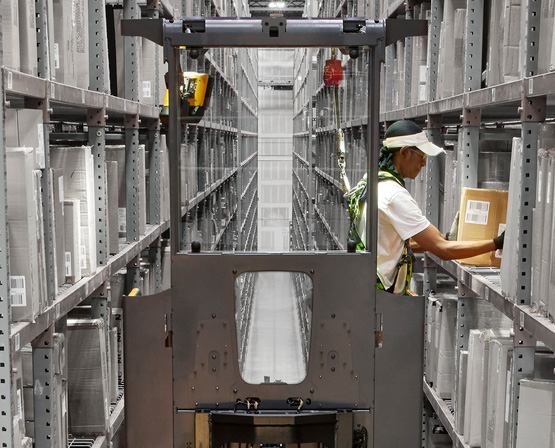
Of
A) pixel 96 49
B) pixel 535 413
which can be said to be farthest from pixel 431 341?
pixel 96 49

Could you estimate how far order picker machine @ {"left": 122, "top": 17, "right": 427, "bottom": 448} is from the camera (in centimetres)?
205

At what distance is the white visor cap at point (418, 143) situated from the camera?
3.13m

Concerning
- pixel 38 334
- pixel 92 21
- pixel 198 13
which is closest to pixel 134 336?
pixel 38 334

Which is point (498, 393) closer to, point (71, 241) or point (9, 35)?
point (71, 241)

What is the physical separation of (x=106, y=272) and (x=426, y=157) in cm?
169

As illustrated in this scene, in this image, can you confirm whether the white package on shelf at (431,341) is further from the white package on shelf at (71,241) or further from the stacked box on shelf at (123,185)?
the white package on shelf at (71,241)

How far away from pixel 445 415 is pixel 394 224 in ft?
3.03

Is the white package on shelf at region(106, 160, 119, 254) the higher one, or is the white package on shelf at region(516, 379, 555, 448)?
the white package on shelf at region(106, 160, 119, 254)

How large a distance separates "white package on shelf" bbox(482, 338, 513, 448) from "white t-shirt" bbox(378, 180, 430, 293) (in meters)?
0.68

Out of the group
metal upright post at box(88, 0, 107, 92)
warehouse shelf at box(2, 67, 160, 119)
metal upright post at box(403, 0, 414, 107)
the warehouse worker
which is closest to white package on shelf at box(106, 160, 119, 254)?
warehouse shelf at box(2, 67, 160, 119)

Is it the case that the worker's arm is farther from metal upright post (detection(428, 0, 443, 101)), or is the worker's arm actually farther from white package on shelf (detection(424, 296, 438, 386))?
metal upright post (detection(428, 0, 443, 101))

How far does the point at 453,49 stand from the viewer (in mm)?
3211

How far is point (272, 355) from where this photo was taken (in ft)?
7.35

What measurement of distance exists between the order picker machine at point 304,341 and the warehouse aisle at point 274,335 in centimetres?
2
